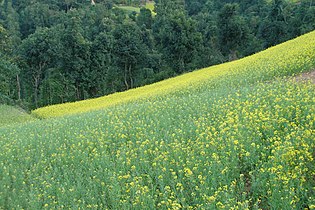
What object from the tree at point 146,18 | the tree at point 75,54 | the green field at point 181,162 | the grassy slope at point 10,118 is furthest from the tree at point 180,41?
the green field at point 181,162

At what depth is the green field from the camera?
21.3 ft

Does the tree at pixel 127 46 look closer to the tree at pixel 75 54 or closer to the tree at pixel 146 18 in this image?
the tree at pixel 75 54

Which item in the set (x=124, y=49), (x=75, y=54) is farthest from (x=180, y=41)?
(x=75, y=54)

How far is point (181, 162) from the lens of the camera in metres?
8.11

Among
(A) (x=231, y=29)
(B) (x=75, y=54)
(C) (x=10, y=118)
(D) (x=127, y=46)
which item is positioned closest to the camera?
(C) (x=10, y=118)

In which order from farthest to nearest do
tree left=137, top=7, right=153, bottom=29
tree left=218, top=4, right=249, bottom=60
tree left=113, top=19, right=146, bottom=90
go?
1. tree left=137, top=7, right=153, bottom=29
2. tree left=218, top=4, right=249, bottom=60
3. tree left=113, top=19, right=146, bottom=90

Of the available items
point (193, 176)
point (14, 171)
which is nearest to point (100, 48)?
point (14, 171)

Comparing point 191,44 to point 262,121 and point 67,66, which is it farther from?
point 262,121

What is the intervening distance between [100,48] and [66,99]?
9.06 m

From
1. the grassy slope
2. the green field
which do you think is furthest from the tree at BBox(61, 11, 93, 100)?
the green field

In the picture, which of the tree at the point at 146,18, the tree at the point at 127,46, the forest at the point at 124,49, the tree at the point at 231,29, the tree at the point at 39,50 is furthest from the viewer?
A: the tree at the point at 146,18

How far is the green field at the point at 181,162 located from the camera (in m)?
6.48

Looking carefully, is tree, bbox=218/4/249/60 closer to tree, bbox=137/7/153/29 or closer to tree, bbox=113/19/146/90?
tree, bbox=113/19/146/90

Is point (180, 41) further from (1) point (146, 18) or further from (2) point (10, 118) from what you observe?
(2) point (10, 118)
